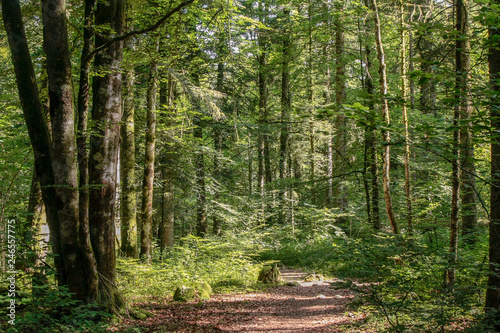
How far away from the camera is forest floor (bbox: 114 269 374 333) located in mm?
5551

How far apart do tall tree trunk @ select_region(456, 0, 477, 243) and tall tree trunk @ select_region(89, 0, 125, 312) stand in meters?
4.83

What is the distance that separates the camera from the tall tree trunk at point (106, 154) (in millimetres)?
5125

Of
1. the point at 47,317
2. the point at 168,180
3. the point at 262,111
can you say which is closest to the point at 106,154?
the point at 47,317

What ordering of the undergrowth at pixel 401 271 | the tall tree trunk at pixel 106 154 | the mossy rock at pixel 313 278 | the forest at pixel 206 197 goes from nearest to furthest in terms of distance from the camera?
the undergrowth at pixel 401 271, the forest at pixel 206 197, the tall tree trunk at pixel 106 154, the mossy rock at pixel 313 278

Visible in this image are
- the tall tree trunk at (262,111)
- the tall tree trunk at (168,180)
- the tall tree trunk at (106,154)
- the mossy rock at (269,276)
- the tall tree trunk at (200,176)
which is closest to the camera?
the tall tree trunk at (106,154)

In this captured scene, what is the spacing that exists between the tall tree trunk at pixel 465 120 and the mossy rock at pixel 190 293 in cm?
573

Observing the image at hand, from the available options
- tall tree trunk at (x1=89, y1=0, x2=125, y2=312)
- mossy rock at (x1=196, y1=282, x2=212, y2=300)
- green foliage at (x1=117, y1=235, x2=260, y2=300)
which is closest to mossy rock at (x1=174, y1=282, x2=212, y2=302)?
mossy rock at (x1=196, y1=282, x2=212, y2=300)

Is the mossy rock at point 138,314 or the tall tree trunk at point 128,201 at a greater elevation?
the tall tree trunk at point 128,201

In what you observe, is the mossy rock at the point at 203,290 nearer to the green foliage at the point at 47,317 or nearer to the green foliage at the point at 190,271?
the green foliage at the point at 190,271

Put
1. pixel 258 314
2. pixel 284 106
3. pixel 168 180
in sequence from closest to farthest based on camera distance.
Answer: pixel 258 314, pixel 168 180, pixel 284 106

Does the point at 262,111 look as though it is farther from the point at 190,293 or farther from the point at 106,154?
the point at 106,154

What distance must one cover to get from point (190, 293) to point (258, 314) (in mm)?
1734

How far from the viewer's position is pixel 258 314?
6.75 meters

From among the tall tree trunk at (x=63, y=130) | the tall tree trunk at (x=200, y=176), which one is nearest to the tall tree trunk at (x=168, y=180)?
the tall tree trunk at (x=200, y=176)
